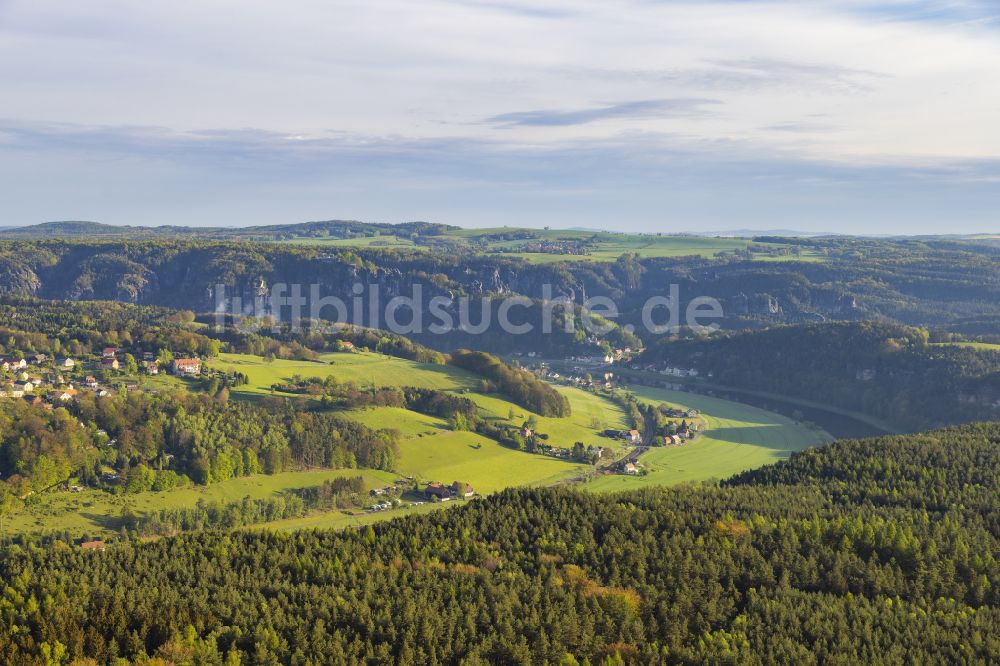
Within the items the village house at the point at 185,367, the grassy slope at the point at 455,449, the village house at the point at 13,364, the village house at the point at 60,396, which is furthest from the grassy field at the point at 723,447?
the village house at the point at 13,364

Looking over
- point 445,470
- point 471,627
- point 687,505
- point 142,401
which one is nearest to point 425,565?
point 471,627

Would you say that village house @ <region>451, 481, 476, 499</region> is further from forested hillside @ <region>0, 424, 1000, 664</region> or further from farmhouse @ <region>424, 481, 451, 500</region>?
forested hillside @ <region>0, 424, 1000, 664</region>

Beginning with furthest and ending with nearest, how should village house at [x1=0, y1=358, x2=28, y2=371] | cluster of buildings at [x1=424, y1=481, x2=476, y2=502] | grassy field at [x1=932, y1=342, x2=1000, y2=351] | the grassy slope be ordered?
1. grassy field at [x1=932, y1=342, x2=1000, y2=351]
2. village house at [x1=0, y1=358, x2=28, y2=371]
3. cluster of buildings at [x1=424, y1=481, x2=476, y2=502]
4. the grassy slope

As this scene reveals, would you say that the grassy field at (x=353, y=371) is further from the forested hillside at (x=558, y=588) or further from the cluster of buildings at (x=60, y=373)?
the forested hillside at (x=558, y=588)

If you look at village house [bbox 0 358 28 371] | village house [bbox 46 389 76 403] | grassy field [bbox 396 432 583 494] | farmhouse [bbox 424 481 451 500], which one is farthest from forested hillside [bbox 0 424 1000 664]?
village house [bbox 0 358 28 371]

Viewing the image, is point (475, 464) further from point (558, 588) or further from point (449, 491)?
point (558, 588)

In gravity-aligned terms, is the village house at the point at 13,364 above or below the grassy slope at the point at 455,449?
above

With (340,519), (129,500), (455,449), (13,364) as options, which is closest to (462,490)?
(340,519)
